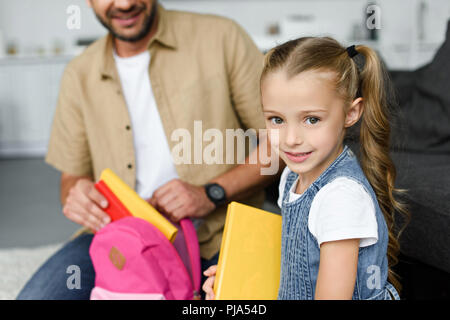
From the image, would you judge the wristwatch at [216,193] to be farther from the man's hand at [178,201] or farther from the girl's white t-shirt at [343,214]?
the girl's white t-shirt at [343,214]

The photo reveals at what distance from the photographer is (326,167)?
70 centimetres

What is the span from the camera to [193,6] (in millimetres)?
4094

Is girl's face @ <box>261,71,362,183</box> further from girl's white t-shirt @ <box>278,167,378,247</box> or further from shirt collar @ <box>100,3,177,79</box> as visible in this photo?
shirt collar @ <box>100,3,177,79</box>

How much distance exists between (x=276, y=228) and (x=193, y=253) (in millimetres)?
231

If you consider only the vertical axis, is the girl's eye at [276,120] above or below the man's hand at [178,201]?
above

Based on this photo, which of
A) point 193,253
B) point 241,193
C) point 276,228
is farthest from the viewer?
point 241,193

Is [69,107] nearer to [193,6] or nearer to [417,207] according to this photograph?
[417,207]

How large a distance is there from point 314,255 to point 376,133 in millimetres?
214

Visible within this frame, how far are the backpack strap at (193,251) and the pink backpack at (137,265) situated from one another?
2 cm

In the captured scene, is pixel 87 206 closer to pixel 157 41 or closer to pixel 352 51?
pixel 157 41

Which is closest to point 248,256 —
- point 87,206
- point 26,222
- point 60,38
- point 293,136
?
point 293,136

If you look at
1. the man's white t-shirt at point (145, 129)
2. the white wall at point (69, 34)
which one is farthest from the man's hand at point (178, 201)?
the white wall at point (69, 34)

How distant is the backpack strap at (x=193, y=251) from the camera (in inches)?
35.0
